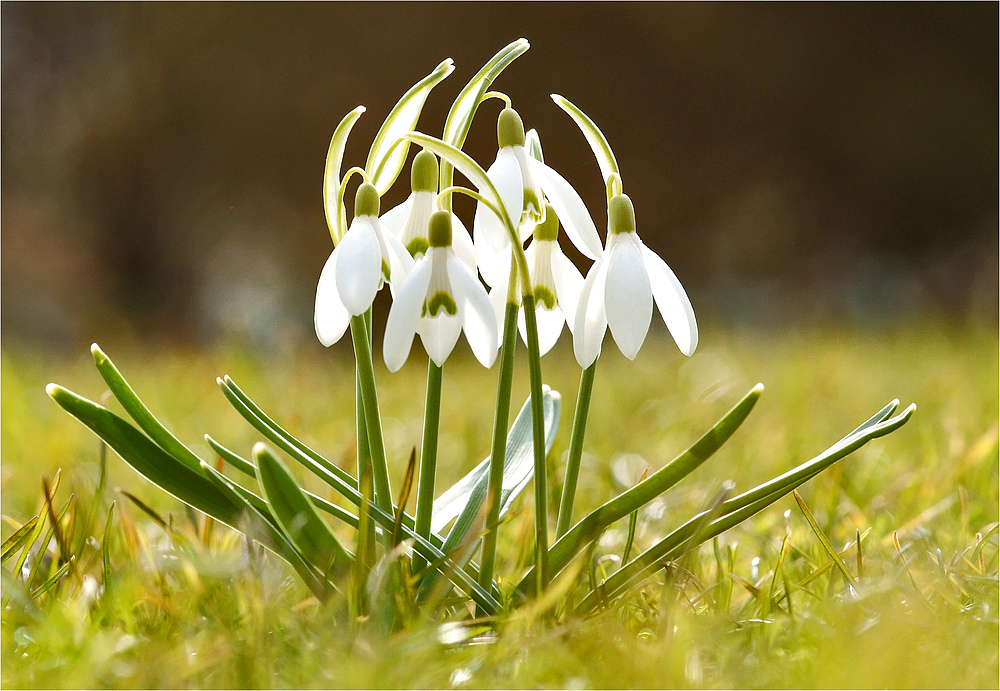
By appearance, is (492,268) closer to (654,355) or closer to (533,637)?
(533,637)

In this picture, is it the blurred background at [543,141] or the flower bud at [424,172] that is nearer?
the flower bud at [424,172]

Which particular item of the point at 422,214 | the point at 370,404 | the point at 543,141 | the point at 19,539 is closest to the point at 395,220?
the point at 422,214

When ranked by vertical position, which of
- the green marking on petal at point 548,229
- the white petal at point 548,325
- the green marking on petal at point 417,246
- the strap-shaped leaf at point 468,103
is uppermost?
the strap-shaped leaf at point 468,103

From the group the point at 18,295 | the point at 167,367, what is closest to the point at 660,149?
the point at 167,367

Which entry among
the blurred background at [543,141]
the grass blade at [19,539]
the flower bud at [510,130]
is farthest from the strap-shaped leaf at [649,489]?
the blurred background at [543,141]

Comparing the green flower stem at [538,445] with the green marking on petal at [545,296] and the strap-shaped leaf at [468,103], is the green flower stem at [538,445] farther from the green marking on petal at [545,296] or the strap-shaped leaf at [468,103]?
the strap-shaped leaf at [468,103]

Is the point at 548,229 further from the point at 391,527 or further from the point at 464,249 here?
the point at 391,527
